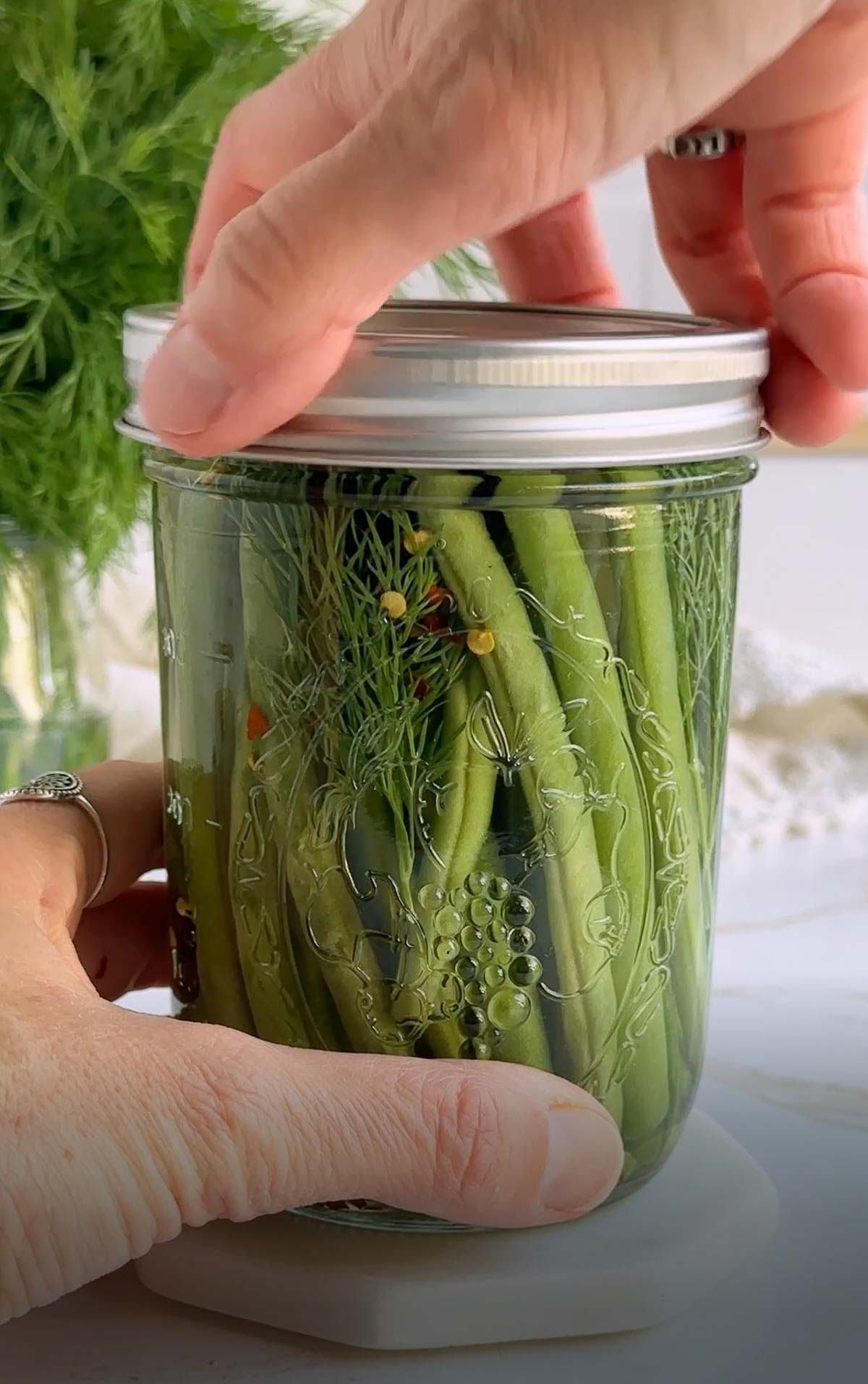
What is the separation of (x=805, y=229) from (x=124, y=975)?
0.38 metres

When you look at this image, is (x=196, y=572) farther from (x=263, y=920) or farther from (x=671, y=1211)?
(x=671, y=1211)

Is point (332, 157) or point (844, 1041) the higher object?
point (332, 157)

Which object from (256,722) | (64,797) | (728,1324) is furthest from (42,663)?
(728,1324)

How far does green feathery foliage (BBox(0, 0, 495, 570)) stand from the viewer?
0.57 metres

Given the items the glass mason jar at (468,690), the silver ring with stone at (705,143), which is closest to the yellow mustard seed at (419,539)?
the glass mason jar at (468,690)

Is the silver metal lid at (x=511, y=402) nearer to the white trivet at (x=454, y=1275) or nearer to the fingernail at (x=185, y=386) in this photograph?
the fingernail at (x=185, y=386)

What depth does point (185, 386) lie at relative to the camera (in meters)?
0.33

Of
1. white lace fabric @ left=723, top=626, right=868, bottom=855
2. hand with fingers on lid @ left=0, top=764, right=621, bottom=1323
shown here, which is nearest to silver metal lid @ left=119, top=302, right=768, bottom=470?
hand with fingers on lid @ left=0, top=764, right=621, bottom=1323

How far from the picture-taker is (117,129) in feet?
1.94

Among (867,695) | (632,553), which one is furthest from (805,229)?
(867,695)

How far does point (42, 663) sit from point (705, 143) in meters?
0.37

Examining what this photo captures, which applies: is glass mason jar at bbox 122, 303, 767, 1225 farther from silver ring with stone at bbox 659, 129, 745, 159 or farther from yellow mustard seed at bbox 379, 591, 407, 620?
silver ring with stone at bbox 659, 129, 745, 159

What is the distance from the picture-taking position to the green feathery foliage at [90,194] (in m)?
0.57

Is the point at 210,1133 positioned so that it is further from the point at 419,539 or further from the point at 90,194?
the point at 90,194
